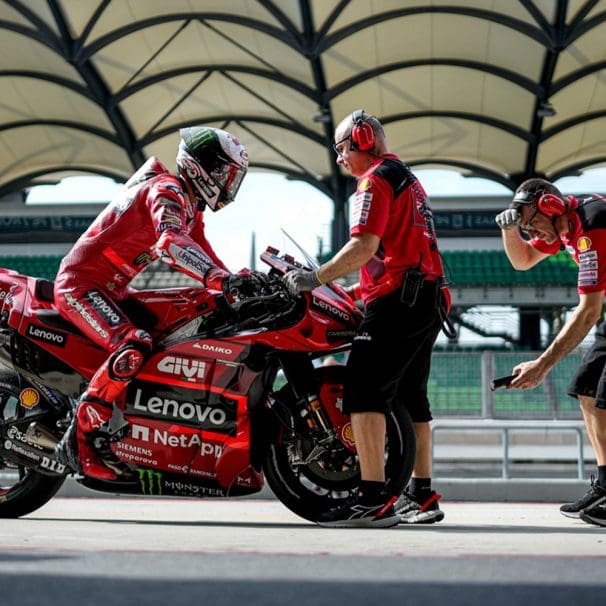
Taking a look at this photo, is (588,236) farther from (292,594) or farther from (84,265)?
(292,594)

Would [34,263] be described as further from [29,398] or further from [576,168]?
[29,398]

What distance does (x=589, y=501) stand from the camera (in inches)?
223

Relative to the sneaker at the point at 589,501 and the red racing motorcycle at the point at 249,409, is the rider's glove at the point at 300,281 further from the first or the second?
the sneaker at the point at 589,501

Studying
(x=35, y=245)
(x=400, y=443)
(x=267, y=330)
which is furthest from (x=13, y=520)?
(x=35, y=245)

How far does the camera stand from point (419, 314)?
5.05 metres

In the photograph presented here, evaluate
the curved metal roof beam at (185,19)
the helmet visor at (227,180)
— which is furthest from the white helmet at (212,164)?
the curved metal roof beam at (185,19)

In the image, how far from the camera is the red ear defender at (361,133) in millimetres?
5297

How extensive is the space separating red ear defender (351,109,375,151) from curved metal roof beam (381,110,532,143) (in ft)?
Result: 69.5

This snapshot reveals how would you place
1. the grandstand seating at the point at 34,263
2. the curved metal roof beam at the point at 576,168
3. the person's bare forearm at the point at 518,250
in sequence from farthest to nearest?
the grandstand seating at the point at 34,263 → the curved metal roof beam at the point at 576,168 → the person's bare forearm at the point at 518,250

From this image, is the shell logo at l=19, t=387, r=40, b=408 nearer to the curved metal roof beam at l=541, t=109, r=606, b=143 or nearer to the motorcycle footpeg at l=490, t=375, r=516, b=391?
the motorcycle footpeg at l=490, t=375, r=516, b=391

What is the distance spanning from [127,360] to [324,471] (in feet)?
3.47

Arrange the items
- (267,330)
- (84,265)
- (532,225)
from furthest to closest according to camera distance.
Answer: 1. (532,225)
2. (84,265)
3. (267,330)

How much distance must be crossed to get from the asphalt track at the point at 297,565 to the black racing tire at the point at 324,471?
169 mm

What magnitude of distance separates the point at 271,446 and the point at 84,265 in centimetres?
130
